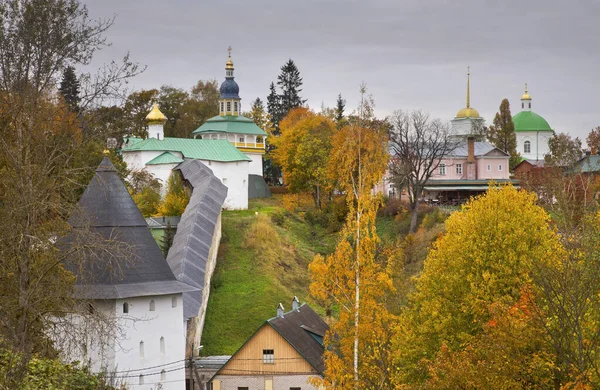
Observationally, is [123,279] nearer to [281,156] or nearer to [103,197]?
[103,197]

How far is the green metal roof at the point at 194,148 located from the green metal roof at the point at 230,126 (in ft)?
26.8

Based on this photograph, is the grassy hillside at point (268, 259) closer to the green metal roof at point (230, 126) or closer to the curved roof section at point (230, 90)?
the green metal roof at point (230, 126)

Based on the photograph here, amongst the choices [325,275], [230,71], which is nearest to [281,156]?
[230,71]

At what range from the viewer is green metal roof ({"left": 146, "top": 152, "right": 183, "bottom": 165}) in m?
60.1

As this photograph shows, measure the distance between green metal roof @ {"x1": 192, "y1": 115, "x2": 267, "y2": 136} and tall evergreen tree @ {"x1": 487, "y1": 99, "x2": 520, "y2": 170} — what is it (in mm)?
25765

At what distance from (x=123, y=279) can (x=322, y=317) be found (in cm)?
1732

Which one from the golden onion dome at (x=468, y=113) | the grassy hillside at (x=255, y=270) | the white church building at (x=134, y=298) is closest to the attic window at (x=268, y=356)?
the grassy hillside at (x=255, y=270)

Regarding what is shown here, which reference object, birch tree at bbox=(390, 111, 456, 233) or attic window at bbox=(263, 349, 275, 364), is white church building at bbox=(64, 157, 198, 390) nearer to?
attic window at bbox=(263, 349, 275, 364)

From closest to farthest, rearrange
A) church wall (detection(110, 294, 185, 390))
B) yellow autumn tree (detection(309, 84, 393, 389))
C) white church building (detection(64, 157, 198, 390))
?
white church building (detection(64, 157, 198, 390)) → church wall (detection(110, 294, 185, 390)) → yellow autumn tree (detection(309, 84, 393, 389))

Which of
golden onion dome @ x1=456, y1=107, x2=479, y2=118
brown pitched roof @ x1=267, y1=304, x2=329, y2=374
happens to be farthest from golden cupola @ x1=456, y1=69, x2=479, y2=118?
brown pitched roof @ x1=267, y1=304, x2=329, y2=374

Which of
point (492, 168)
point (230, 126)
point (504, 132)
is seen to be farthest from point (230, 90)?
point (504, 132)

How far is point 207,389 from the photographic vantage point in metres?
32.9

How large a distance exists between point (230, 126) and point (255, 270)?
29.2 meters

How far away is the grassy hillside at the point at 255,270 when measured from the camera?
3938 centimetres
